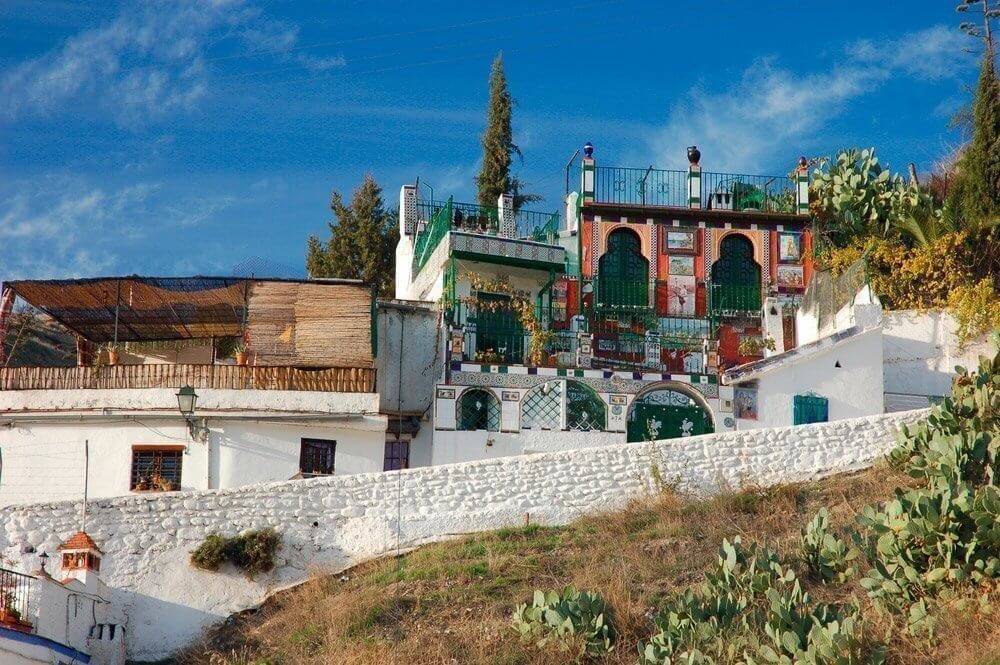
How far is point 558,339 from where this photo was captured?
28.9m

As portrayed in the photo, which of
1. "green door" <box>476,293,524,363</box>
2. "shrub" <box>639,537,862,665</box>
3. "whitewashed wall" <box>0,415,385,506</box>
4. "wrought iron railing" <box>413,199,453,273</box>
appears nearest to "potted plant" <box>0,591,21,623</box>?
"whitewashed wall" <box>0,415,385,506</box>

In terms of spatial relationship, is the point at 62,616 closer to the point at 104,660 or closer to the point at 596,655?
the point at 104,660

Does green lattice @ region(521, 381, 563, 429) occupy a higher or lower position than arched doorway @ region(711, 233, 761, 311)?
lower

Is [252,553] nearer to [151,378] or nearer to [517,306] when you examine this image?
[151,378]

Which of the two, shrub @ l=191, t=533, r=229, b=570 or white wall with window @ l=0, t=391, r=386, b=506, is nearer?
shrub @ l=191, t=533, r=229, b=570

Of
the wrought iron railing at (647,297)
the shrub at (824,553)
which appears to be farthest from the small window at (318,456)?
the shrub at (824,553)

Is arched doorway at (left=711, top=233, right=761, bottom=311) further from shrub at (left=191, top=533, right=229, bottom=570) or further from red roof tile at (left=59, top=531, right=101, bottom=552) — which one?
red roof tile at (left=59, top=531, right=101, bottom=552)

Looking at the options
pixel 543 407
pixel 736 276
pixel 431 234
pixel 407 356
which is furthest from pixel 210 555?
pixel 736 276

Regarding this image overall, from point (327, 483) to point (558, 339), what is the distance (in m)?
7.99

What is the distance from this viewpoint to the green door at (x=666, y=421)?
27281mm

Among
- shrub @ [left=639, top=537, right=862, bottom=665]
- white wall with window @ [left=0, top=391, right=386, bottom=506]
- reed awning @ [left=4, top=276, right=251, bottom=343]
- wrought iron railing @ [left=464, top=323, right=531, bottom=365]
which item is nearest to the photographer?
shrub @ [left=639, top=537, right=862, bottom=665]

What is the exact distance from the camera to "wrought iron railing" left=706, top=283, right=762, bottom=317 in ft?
101

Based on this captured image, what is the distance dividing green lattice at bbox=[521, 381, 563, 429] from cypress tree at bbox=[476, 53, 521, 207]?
11085mm

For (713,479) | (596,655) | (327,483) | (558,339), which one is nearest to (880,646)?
(596,655)
